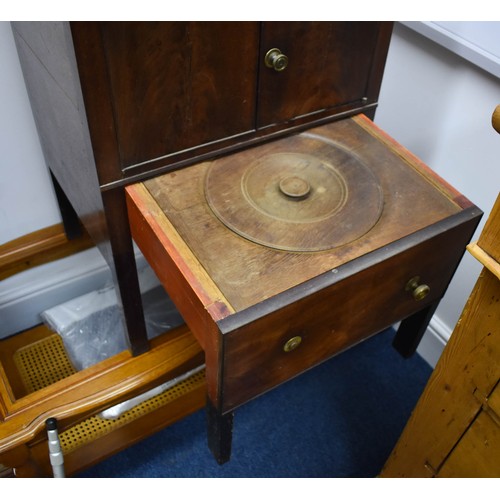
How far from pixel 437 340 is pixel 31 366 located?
955 millimetres

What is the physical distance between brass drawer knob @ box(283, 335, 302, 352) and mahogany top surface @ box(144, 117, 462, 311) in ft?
0.31

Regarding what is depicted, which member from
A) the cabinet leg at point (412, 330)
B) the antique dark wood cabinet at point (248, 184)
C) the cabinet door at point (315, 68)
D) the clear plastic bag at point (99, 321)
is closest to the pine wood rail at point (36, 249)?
the clear plastic bag at point (99, 321)

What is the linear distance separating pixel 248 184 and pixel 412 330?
0.50 meters

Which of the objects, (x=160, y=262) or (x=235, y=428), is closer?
(x=160, y=262)

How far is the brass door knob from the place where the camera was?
0.83 meters

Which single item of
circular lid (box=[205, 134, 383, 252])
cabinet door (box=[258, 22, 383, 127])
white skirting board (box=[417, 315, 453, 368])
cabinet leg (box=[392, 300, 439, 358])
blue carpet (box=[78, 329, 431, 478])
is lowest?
blue carpet (box=[78, 329, 431, 478])

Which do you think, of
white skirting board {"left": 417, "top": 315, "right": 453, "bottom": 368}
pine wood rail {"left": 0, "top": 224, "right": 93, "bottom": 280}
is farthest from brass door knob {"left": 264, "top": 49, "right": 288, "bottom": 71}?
white skirting board {"left": 417, "top": 315, "right": 453, "bottom": 368}

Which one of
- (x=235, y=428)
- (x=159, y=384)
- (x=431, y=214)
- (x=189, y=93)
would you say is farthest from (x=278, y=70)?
(x=235, y=428)

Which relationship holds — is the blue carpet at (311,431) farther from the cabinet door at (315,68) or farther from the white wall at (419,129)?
the cabinet door at (315,68)

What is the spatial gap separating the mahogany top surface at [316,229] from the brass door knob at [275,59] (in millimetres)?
146

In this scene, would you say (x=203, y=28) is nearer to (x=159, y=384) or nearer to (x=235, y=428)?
(x=159, y=384)

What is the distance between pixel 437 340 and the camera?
1354 millimetres

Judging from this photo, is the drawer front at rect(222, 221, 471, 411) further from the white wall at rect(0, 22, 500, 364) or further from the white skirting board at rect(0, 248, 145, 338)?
the white skirting board at rect(0, 248, 145, 338)
